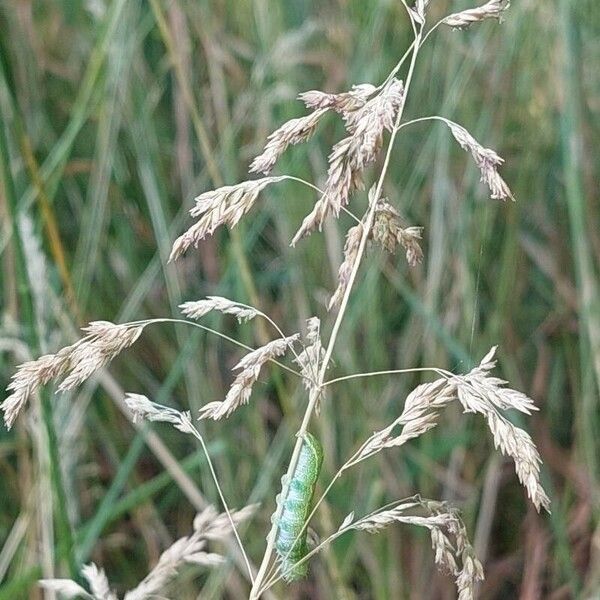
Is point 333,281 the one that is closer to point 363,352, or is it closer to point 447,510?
point 363,352

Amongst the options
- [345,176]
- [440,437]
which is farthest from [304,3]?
[345,176]

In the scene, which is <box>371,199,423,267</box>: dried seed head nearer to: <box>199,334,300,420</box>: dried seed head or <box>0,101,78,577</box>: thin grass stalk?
<box>199,334,300,420</box>: dried seed head

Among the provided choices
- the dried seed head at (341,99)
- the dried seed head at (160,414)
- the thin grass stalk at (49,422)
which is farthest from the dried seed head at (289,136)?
the thin grass stalk at (49,422)

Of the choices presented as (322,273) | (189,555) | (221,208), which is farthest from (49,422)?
(322,273)

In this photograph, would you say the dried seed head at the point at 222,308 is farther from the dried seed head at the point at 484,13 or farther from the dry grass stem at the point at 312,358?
the dried seed head at the point at 484,13

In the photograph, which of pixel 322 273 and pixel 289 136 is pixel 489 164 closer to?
pixel 289 136

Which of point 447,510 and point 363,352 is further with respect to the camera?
point 363,352
